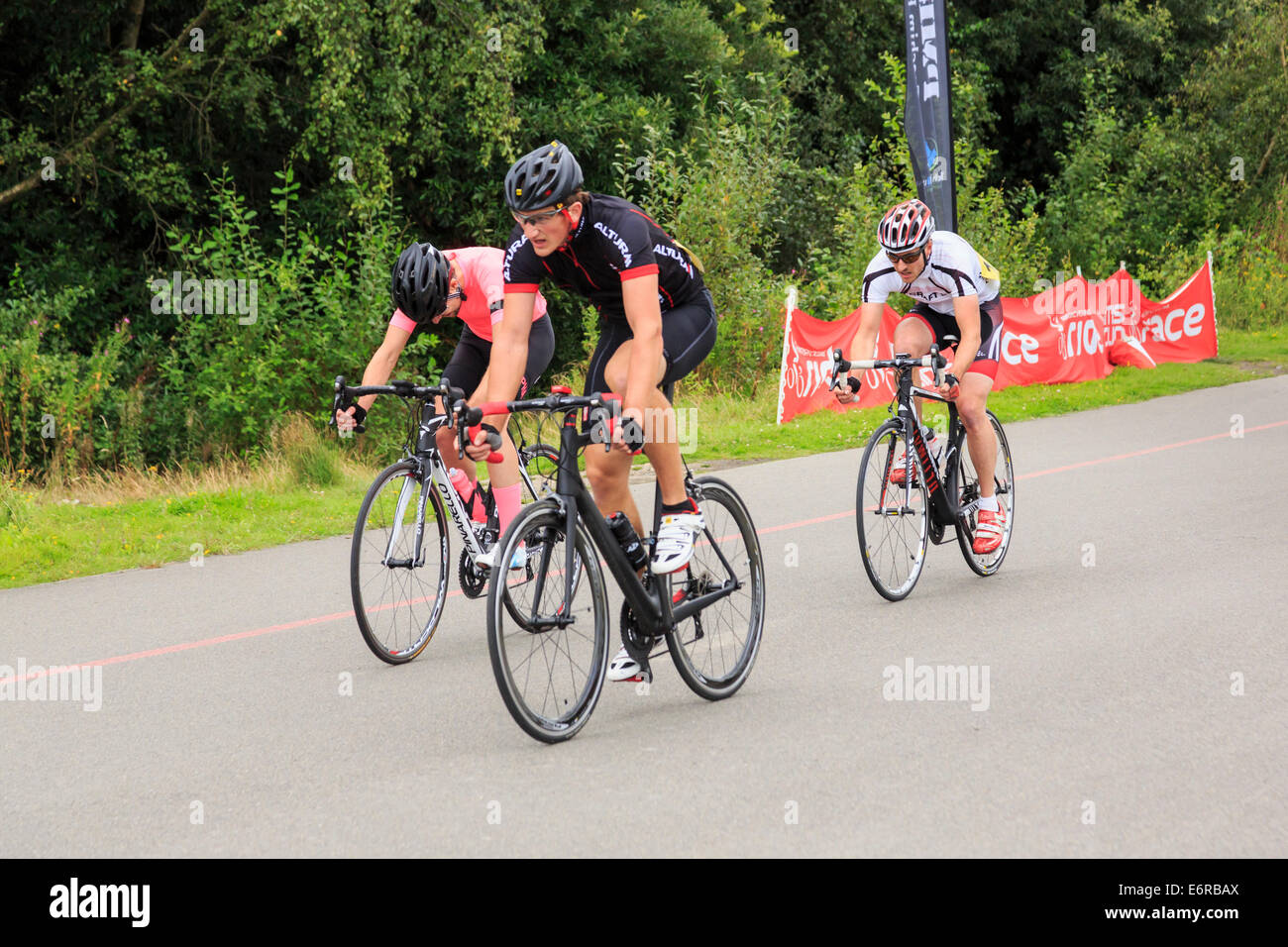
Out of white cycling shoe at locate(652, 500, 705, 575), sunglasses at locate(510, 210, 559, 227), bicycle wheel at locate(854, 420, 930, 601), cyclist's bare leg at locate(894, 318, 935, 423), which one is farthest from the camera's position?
cyclist's bare leg at locate(894, 318, 935, 423)

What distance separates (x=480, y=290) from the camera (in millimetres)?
7355

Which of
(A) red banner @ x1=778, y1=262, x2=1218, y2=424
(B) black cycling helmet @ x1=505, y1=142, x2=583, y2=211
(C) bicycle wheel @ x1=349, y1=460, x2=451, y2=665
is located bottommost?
(C) bicycle wheel @ x1=349, y1=460, x2=451, y2=665

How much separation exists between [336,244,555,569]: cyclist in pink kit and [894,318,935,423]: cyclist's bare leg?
2057mm

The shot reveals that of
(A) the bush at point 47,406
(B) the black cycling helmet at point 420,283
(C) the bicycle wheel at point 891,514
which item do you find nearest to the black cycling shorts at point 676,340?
(B) the black cycling helmet at point 420,283

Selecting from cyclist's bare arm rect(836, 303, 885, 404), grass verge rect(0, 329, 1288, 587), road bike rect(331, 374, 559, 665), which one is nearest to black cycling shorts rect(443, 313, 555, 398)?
road bike rect(331, 374, 559, 665)

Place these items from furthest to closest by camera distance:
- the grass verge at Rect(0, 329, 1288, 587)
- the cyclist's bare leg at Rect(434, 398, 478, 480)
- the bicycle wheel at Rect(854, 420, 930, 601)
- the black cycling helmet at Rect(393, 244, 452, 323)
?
the grass verge at Rect(0, 329, 1288, 587)
the bicycle wheel at Rect(854, 420, 930, 601)
the cyclist's bare leg at Rect(434, 398, 478, 480)
the black cycling helmet at Rect(393, 244, 452, 323)

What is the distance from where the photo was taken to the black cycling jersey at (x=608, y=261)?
213 inches

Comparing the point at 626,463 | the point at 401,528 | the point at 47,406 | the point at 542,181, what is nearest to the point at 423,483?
the point at 401,528

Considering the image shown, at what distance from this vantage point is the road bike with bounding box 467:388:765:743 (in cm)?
505

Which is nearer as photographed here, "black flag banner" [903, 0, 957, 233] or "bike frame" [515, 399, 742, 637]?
"bike frame" [515, 399, 742, 637]

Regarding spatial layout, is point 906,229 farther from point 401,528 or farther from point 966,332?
point 401,528

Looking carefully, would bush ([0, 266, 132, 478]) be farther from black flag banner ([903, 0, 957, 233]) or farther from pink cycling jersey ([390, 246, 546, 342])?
black flag banner ([903, 0, 957, 233])

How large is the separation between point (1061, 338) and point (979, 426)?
44.0ft

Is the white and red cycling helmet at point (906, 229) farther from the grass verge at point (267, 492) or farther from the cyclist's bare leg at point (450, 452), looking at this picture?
the grass verge at point (267, 492)
